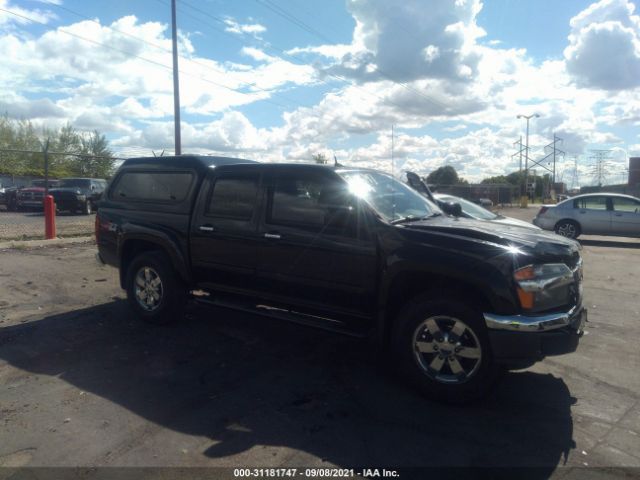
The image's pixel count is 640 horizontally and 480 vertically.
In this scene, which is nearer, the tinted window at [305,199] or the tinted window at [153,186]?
the tinted window at [305,199]

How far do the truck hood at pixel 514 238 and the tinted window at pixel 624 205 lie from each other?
41.4ft

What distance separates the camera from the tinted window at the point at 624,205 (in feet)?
50.6

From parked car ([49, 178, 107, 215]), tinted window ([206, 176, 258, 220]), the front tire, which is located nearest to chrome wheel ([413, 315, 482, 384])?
the front tire

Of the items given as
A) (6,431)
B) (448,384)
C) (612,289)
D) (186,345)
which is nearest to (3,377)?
(6,431)

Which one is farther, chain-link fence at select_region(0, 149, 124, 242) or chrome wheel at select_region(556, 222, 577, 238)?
chrome wheel at select_region(556, 222, 577, 238)

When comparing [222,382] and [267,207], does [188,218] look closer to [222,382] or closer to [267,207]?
[267,207]

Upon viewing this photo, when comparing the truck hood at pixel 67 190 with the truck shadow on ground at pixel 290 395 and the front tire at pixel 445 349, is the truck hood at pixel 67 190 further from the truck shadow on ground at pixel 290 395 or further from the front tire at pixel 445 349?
the front tire at pixel 445 349

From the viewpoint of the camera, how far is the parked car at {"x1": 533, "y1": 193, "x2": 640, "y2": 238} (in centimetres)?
1530

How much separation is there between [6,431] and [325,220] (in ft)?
9.66

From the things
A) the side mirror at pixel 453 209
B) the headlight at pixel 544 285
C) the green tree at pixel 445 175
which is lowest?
the headlight at pixel 544 285

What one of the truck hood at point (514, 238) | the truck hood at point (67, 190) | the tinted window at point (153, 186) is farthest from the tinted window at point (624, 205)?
the truck hood at point (67, 190)

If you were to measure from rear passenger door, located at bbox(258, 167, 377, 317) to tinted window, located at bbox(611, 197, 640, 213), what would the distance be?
44.4 ft

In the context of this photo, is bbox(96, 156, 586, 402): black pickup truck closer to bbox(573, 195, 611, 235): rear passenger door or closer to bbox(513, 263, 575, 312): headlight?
bbox(513, 263, 575, 312): headlight

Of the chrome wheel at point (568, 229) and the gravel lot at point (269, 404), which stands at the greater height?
the chrome wheel at point (568, 229)
